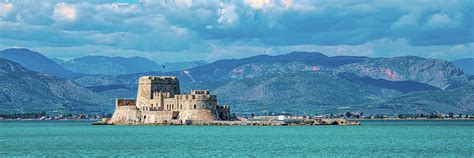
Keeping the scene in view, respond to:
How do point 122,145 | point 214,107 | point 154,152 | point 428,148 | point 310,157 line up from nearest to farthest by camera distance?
point 310,157
point 154,152
point 428,148
point 122,145
point 214,107

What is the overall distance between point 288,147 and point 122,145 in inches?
822

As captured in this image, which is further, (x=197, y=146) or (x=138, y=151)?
(x=197, y=146)

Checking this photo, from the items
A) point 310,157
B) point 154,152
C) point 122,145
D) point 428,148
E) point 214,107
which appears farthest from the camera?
point 214,107

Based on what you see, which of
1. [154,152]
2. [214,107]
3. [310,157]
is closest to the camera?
[310,157]

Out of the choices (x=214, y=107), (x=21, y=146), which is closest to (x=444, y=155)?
(x=21, y=146)

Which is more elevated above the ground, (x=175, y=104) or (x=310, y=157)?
(x=175, y=104)

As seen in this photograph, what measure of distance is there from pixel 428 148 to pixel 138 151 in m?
33.0

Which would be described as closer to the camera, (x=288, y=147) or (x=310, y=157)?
(x=310, y=157)

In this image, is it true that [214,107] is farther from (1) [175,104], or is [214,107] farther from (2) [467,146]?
(2) [467,146]

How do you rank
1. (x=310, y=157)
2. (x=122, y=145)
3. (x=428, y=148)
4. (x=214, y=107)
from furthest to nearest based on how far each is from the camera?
(x=214, y=107) < (x=122, y=145) < (x=428, y=148) < (x=310, y=157)

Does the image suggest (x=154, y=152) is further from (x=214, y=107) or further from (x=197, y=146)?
(x=214, y=107)

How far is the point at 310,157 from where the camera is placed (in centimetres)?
10138

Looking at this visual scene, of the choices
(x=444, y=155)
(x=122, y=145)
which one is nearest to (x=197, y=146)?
(x=122, y=145)

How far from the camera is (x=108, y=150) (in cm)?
11475
